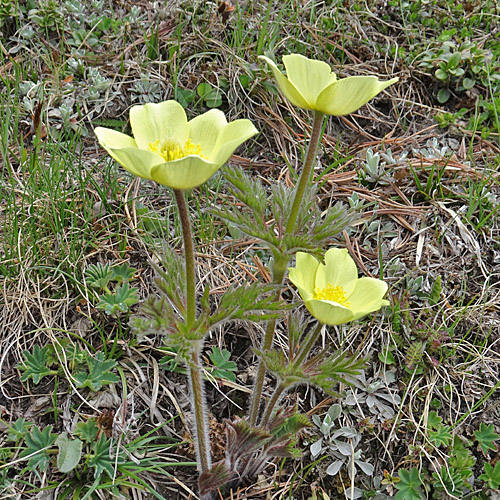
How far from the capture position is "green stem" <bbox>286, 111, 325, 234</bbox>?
1674 millimetres

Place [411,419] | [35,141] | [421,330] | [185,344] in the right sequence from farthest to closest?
[35,141] → [421,330] → [411,419] → [185,344]

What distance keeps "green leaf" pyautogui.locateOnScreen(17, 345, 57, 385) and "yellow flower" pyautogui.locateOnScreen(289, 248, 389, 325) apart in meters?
1.10

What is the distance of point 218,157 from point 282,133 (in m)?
1.88

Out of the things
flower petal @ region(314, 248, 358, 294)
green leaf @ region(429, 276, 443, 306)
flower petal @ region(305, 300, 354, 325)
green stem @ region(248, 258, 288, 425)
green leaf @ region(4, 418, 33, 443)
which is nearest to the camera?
flower petal @ region(305, 300, 354, 325)

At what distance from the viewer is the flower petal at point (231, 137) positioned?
1.40 m

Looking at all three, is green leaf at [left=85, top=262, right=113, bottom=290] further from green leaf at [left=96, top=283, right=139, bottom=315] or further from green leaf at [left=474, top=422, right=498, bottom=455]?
green leaf at [left=474, top=422, right=498, bottom=455]

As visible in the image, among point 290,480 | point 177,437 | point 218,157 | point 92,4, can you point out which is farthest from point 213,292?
point 92,4

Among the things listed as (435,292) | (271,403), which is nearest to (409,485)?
(271,403)

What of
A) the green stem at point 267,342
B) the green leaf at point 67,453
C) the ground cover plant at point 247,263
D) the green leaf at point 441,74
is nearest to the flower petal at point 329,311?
the ground cover plant at point 247,263

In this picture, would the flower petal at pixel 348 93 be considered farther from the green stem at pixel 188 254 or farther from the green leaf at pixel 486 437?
the green leaf at pixel 486 437

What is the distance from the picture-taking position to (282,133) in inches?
127

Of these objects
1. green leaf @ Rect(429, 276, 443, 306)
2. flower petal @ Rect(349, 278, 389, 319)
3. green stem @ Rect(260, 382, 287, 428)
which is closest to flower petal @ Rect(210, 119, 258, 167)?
flower petal @ Rect(349, 278, 389, 319)

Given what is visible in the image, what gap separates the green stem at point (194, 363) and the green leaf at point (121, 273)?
2.54ft

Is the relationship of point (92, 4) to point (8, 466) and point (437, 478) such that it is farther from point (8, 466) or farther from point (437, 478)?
point (437, 478)
